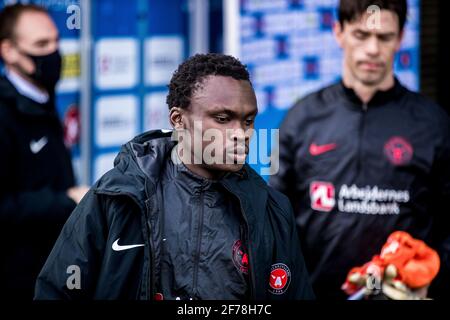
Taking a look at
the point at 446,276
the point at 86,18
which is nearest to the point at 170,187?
the point at 446,276

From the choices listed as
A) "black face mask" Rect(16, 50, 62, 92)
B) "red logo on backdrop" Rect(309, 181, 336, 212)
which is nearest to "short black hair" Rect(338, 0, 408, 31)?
"red logo on backdrop" Rect(309, 181, 336, 212)

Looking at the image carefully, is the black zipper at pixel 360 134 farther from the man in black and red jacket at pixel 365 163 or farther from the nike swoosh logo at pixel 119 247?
the nike swoosh logo at pixel 119 247

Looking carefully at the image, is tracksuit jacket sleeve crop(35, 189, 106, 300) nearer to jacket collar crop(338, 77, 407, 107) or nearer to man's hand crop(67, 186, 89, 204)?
man's hand crop(67, 186, 89, 204)

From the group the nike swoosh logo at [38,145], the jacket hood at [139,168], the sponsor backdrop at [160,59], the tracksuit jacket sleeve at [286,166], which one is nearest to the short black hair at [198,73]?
the jacket hood at [139,168]

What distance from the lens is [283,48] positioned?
646cm

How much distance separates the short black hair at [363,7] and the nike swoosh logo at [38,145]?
164cm

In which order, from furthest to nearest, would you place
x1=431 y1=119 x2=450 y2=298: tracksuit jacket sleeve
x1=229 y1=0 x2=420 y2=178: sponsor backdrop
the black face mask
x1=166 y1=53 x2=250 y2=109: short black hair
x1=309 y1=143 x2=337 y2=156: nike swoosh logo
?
x1=229 y1=0 x2=420 y2=178: sponsor backdrop → the black face mask → x1=309 y1=143 x2=337 y2=156: nike swoosh logo → x1=431 y1=119 x2=450 y2=298: tracksuit jacket sleeve → x1=166 y1=53 x2=250 y2=109: short black hair

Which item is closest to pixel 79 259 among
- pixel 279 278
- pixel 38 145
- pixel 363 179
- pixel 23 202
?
pixel 279 278

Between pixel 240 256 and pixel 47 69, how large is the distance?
2.61 meters

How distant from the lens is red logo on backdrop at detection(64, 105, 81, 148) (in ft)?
20.3

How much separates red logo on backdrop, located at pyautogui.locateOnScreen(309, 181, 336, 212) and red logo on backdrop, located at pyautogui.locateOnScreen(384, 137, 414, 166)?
0.32 metres

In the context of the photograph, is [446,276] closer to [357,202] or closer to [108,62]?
[357,202]

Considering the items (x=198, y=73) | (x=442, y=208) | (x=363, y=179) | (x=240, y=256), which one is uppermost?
(x=198, y=73)

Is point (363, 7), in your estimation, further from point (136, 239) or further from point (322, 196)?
point (136, 239)
